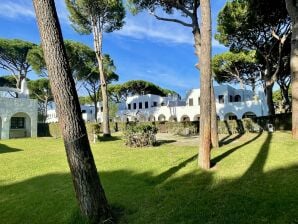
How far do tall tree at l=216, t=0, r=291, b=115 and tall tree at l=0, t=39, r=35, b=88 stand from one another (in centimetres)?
2222

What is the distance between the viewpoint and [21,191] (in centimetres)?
774

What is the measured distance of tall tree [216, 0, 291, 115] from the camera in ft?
68.2

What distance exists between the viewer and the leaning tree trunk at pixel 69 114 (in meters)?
4.86

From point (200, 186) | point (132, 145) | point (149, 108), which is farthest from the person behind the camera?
point (149, 108)

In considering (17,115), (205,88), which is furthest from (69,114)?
(17,115)

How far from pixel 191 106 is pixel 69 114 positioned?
34.5m

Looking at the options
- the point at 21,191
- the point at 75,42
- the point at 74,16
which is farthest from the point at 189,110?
the point at 21,191

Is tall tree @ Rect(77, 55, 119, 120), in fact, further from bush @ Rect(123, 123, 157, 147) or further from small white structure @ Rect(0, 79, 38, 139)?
bush @ Rect(123, 123, 157, 147)

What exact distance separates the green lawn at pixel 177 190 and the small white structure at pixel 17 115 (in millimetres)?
15438

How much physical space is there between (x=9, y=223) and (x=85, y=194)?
1.91 meters

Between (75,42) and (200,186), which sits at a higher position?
(75,42)

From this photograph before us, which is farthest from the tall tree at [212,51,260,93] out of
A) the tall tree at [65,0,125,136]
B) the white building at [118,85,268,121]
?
the tall tree at [65,0,125,136]

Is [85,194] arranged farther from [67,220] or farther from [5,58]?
[5,58]

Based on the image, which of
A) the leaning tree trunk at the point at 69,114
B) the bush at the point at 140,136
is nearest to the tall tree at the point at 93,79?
the bush at the point at 140,136
